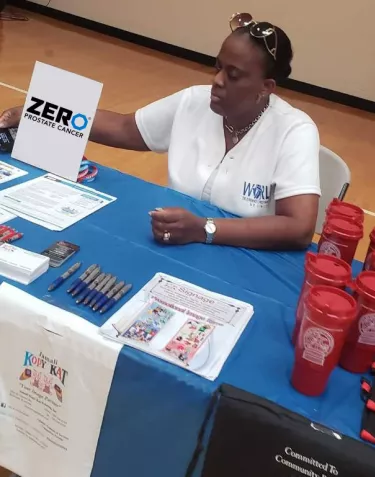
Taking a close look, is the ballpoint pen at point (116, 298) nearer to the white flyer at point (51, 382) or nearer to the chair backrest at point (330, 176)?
the white flyer at point (51, 382)

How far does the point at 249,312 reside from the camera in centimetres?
114

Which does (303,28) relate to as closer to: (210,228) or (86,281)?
(210,228)

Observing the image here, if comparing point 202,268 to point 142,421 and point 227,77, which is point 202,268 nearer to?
point 142,421

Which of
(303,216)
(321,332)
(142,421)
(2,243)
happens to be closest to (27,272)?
(2,243)

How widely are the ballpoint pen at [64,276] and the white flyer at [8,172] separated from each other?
45cm

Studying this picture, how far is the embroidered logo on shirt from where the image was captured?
1620mm

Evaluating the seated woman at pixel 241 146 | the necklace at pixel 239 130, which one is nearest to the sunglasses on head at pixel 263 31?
the seated woman at pixel 241 146

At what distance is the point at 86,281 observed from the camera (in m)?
1.13

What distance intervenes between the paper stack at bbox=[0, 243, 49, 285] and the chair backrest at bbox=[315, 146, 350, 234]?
1008 millimetres

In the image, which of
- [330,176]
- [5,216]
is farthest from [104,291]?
[330,176]

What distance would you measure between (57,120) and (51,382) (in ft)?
2.55

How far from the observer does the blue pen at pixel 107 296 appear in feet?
3.52

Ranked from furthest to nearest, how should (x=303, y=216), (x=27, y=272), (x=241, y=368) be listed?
1. (x=303, y=216)
2. (x=27, y=272)
3. (x=241, y=368)

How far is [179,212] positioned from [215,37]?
4893mm
